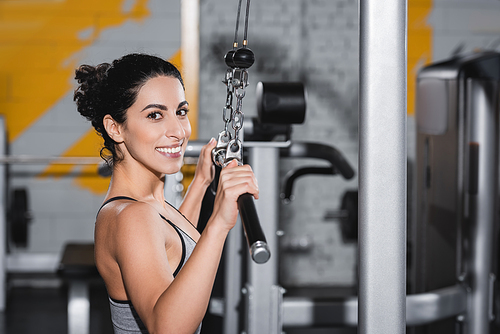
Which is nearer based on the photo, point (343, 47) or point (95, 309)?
point (95, 309)

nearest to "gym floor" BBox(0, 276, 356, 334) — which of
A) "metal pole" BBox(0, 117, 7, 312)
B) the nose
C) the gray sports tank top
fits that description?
"metal pole" BBox(0, 117, 7, 312)

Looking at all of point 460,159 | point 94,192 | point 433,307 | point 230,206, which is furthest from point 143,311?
point 94,192

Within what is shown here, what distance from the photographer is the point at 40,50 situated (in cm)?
411

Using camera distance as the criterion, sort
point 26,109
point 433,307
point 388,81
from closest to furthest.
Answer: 1. point 388,81
2. point 433,307
3. point 26,109

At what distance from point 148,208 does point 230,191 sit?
0.23 meters

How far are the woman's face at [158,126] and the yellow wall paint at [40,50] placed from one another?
347 centimetres

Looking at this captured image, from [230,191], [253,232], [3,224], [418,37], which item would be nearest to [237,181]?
[230,191]

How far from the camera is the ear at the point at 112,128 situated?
3.31 ft

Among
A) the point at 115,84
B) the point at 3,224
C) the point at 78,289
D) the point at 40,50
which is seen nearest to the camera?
the point at 115,84

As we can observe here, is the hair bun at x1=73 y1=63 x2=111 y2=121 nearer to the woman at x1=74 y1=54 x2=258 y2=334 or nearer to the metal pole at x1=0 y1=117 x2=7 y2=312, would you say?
the woman at x1=74 y1=54 x2=258 y2=334

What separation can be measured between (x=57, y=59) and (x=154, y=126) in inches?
Result: 141

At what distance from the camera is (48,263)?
356 centimetres

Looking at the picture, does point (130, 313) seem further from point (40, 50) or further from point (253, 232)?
point (40, 50)

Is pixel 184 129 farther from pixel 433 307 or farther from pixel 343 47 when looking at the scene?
pixel 343 47
